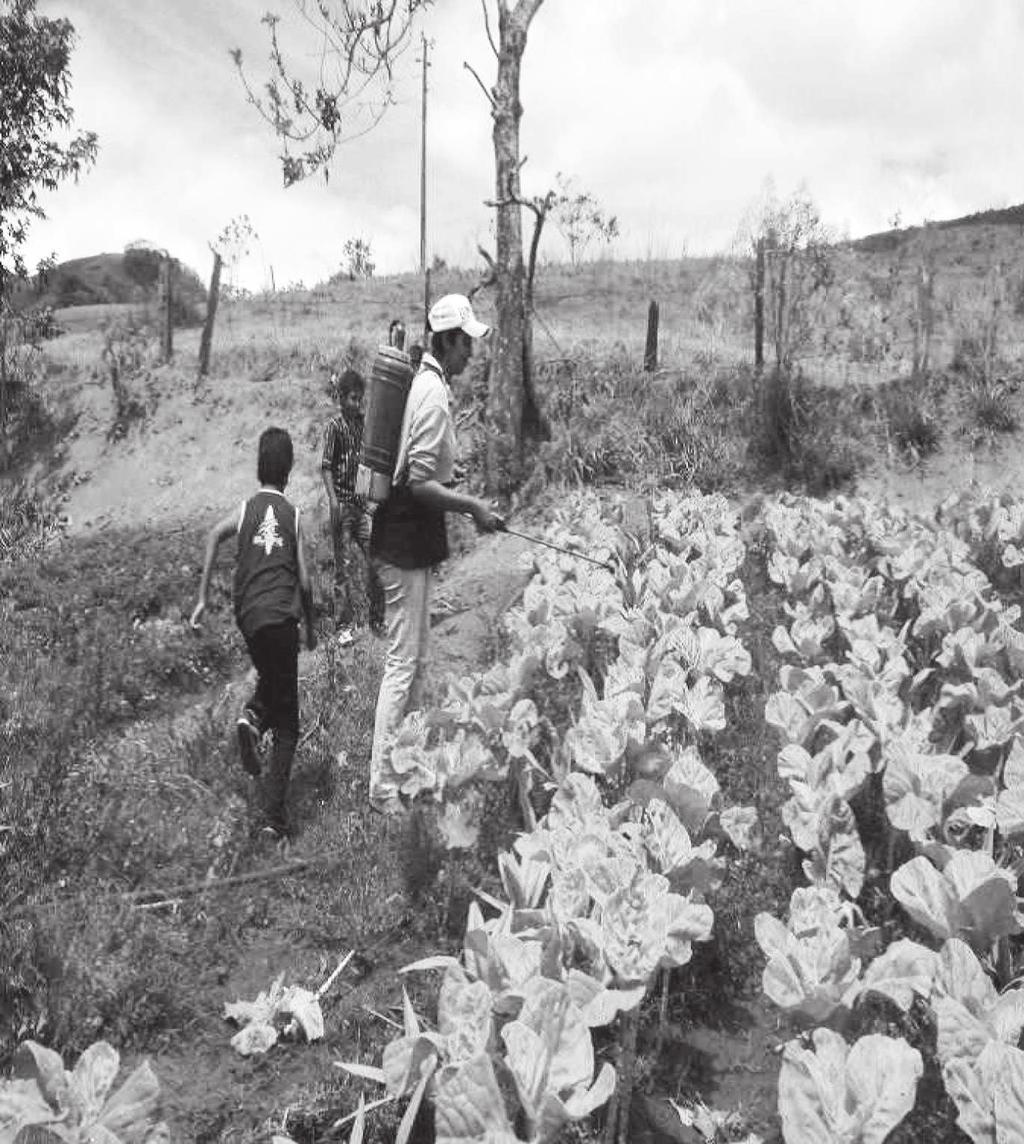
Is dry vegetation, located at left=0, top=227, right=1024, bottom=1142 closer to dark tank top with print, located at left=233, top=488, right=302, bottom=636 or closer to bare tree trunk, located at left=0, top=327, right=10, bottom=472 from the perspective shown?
bare tree trunk, located at left=0, top=327, right=10, bottom=472

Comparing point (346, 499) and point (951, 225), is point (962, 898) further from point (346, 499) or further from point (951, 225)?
point (951, 225)

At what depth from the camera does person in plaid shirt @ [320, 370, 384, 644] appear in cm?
658

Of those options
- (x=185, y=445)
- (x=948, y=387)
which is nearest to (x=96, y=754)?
(x=185, y=445)

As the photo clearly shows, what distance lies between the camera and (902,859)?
3500mm

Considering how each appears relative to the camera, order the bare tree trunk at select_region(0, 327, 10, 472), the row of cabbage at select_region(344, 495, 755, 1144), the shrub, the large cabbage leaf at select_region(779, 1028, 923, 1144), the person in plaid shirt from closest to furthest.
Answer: the large cabbage leaf at select_region(779, 1028, 923, 1144) < the row of cabbage at select_region(344, 495, 755, 1144) < the person in plaid shirt < the shrub < the bare tree trunk at select_region(0, 327, 10, 472)

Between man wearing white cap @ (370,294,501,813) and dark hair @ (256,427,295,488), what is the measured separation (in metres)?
0.43

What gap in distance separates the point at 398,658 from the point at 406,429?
0.92 meters

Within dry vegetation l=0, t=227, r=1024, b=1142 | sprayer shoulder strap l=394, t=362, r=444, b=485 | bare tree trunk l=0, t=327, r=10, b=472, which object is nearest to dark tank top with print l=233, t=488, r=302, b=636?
sprayer shoulder strap l=394, t=362, r=444, b=485

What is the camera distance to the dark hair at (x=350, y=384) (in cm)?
663

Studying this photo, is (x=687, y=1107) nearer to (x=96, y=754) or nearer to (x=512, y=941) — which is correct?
(x=512, y=941)

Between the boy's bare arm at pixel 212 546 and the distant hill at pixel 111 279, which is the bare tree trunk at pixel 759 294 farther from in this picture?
the distant hill at pixel 111 279

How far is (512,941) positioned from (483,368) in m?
10.5

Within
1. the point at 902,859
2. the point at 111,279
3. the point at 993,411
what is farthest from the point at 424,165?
the point at 111,279

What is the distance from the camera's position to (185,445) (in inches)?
531
